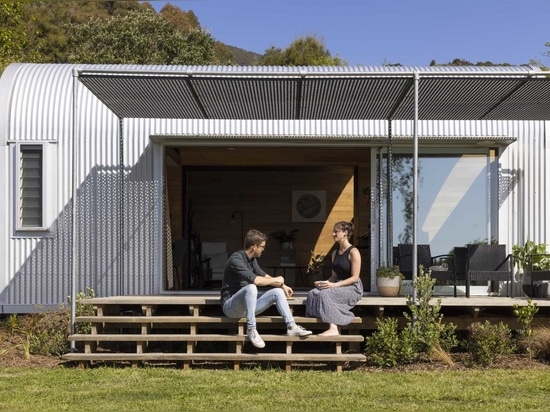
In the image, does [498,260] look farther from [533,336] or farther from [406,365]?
[406,365]

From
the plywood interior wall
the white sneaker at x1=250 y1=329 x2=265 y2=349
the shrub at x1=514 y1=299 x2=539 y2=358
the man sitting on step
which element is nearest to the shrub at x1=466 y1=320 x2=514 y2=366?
the shrub at x1=514 y1=299 x2=539 y2=358

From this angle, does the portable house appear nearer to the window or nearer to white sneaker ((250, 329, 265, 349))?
the window

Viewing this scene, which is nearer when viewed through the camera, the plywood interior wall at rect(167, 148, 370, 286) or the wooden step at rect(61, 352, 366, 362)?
the wooden step at rect(61, 352, 366, 362)

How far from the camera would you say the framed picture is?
15977mm

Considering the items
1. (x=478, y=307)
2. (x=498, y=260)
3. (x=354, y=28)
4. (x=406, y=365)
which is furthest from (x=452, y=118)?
(x=354, y=28)

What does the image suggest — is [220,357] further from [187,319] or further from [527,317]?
[527,317]

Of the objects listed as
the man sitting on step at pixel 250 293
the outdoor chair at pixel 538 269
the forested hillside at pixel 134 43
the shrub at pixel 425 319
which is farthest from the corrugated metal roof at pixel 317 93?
the forested hillside at pixel 134 43

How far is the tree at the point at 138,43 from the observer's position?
33.3m

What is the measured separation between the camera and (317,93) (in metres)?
9.30

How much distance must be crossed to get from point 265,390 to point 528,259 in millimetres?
4902

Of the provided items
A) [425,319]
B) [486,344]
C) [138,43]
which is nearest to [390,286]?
[425,319]

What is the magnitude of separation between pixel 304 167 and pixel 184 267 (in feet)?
11.4

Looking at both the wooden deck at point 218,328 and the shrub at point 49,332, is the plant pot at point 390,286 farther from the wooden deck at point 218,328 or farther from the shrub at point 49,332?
the shrub at point 49,332

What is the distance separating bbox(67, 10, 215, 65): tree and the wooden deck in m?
24.2
